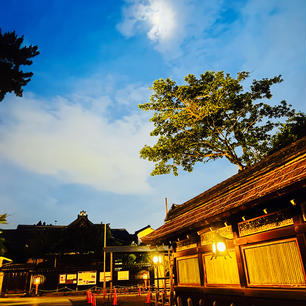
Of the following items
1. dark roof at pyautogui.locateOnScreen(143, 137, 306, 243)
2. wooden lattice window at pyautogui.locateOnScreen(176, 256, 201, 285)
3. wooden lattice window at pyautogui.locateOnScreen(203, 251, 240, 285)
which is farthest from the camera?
wooden lattice window at pyautogui.locateOnScreen(176, 256, 201, 285)

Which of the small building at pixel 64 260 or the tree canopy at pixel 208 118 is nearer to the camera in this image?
the tree canopy at pixel 208 118

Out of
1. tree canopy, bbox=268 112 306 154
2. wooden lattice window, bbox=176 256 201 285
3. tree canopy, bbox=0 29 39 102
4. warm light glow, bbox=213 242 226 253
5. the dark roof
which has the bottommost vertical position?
wooden lattice window, bbox=176 256 201 285

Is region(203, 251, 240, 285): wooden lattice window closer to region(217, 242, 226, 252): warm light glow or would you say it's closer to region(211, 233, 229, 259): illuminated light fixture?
region(211, 233, 229, 259): illuminated light fixture

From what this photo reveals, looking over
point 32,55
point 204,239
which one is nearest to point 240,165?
point 204,239

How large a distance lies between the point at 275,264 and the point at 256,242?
702 mm

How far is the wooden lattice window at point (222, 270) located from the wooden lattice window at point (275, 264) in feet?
2.17

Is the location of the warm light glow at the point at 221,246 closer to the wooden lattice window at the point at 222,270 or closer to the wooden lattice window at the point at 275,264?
the wooden lattice window at the point at 222,270

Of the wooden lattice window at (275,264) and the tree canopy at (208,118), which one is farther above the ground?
the tree canopy at (208,118)

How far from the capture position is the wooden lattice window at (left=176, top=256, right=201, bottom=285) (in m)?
9.09

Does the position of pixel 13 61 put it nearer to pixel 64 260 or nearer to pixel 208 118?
pixel 208 118

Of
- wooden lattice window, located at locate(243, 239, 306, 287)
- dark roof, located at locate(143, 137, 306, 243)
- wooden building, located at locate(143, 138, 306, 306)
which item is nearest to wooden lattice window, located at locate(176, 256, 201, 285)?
wooden building, located at locate(143, 138, 306, 306)

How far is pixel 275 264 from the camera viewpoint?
574 cm

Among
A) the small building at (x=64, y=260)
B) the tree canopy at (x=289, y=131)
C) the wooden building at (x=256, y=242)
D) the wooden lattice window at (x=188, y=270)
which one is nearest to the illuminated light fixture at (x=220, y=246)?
the wooden building at (x=256, y=242)

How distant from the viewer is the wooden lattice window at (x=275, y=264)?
17.2ft
